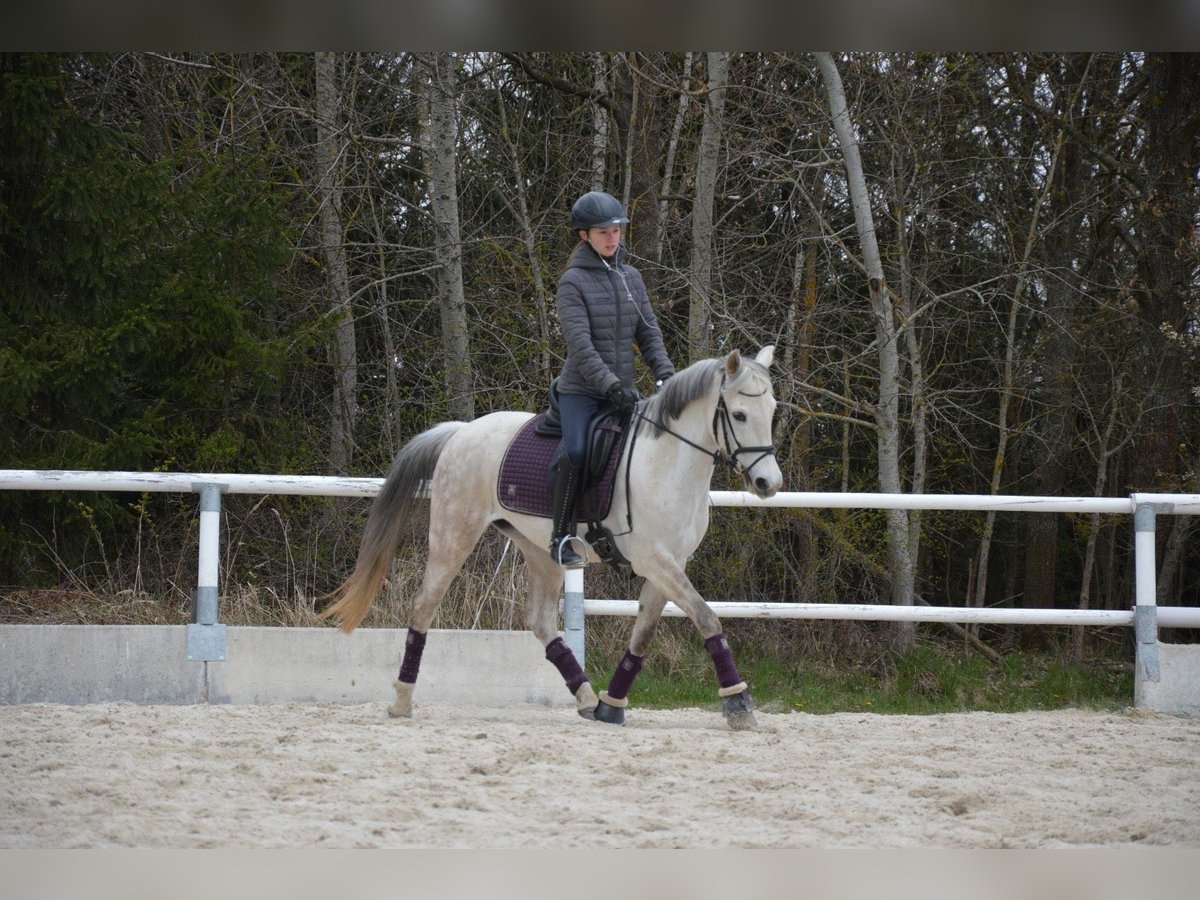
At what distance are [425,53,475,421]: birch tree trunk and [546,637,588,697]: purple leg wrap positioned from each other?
16.9 ft

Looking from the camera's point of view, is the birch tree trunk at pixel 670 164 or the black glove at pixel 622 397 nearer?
the black glove at pixel 622 397

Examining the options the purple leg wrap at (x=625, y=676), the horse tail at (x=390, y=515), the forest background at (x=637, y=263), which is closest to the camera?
the purple leg wrap at (x=625, y=676)

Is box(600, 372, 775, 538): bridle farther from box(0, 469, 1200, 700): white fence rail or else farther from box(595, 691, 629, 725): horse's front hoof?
box(0, 469, 1200, 700): white fence rail

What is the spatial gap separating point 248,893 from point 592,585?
610 centimetres

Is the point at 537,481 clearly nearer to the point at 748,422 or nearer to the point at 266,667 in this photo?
the point at 748,422

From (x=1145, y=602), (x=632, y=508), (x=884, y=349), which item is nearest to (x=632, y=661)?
(x=632, y=508)

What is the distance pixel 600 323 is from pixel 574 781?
7.84ft

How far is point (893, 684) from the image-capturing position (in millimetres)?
8734

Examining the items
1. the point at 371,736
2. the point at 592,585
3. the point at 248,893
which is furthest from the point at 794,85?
the point at 248,893

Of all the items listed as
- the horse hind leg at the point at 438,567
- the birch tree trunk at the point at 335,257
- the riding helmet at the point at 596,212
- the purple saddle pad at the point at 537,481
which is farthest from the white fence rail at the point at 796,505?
the birch tree trunk at the point at 335,257

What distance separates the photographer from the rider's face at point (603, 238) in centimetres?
602

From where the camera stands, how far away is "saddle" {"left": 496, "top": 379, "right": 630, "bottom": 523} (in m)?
6.02

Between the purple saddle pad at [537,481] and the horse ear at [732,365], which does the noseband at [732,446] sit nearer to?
the horse ear at [732,365]

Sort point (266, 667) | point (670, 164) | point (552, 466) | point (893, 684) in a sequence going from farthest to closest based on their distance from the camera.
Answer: point (670, 164) → point (893, 684) → point (266, 667) → point (552, 466)
